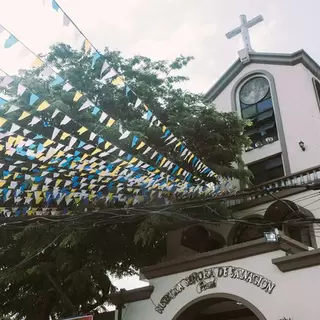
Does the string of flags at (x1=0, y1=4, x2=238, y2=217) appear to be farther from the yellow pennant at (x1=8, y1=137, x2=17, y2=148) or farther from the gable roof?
the gable roof

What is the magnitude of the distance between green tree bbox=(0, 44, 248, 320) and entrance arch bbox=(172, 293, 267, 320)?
2.20 meters

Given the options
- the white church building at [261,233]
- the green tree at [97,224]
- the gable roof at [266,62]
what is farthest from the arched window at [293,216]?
the gable roof at [266,62]

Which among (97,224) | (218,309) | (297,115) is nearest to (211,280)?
(218,309)

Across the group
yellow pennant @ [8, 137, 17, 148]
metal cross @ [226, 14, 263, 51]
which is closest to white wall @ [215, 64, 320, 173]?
metal cross @ [226, 14, 263, 51]

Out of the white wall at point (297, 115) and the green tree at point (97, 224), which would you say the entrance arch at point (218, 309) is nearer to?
the green tree at point (97, 224)

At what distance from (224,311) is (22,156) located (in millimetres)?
6944

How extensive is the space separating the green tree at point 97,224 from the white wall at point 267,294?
6.13 feet

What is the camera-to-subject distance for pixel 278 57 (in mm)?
18109

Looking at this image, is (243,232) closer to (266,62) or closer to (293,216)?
(293,216)

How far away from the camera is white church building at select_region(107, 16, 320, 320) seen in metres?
8.62

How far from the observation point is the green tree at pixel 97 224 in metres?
11.4

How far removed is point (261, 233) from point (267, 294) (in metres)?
6.03

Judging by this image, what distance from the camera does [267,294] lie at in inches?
344

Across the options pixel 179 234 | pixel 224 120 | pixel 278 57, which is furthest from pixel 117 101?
pixel 278 57
